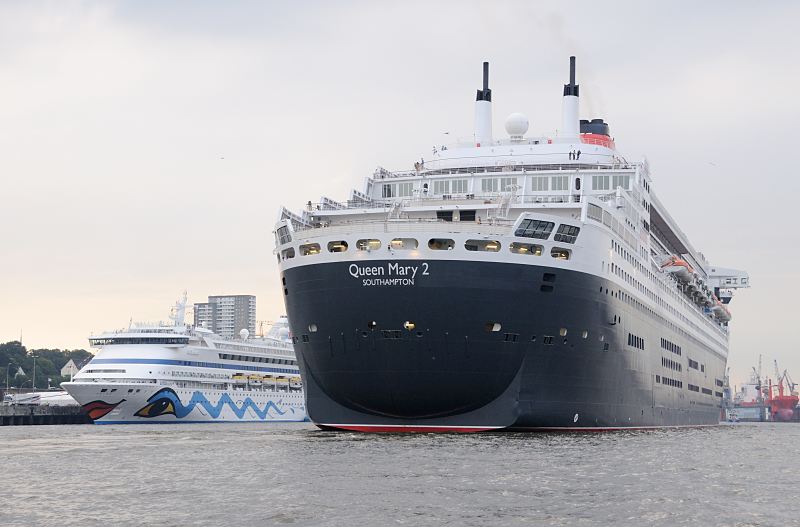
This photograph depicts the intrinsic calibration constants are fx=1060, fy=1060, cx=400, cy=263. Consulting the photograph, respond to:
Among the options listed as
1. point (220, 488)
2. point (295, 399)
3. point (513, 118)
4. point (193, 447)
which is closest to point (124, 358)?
point (295, 399)

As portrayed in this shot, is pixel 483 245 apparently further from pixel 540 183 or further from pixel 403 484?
pixel 403 484

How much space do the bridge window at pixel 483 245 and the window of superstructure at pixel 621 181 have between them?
16654 millimetres

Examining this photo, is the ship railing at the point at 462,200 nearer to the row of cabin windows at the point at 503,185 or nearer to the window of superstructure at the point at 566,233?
the row of cabin windows at the point at 503,185

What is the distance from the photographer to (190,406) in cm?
10462

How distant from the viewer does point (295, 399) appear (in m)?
126

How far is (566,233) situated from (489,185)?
40.3 feet

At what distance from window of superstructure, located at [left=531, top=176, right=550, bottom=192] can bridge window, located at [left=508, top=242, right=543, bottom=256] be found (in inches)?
468

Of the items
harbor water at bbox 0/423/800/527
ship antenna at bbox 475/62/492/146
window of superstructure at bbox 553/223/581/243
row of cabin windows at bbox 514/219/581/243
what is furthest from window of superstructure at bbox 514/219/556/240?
ship antenna at bbox 475/62/492/146

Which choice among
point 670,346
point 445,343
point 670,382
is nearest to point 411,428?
point 445,343

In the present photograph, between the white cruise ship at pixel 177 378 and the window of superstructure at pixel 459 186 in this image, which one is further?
the white cruise ship at pixel 177 378

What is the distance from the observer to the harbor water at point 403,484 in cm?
2350

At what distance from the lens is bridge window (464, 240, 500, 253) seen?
45406mm

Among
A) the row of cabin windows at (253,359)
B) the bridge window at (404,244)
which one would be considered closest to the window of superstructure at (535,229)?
the bridge window at (404,244)

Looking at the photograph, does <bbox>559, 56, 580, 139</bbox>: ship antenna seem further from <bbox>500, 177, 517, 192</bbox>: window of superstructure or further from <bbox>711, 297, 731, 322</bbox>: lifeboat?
<bbox>711, 297, 731, 322</bbox>: lifeboat
